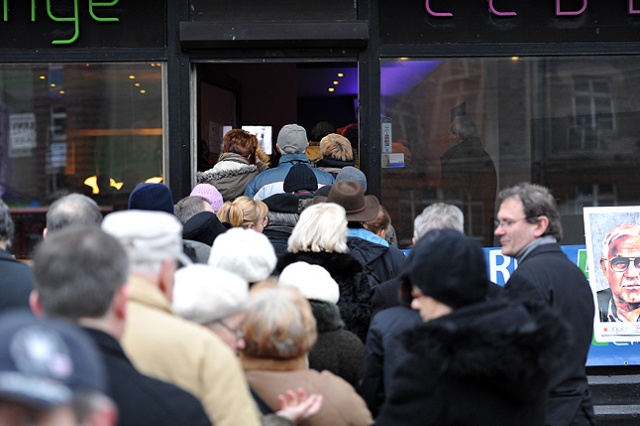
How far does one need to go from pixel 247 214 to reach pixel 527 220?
7.08ft

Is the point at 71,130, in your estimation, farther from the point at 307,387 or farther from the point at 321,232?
the point at 307,387

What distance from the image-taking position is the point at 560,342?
10.9ft

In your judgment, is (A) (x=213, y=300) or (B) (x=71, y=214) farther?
(B) (x=71, y=214)

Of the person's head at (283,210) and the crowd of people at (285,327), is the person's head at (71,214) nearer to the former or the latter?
the crowd of people at (285,327)

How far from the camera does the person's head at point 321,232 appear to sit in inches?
211

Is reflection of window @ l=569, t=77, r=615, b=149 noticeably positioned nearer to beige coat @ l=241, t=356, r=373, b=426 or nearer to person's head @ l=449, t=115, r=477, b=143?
person's head @ l=449, t=115, r=477, b=143

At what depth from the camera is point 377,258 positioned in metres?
5.94

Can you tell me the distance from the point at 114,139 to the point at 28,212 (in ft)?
3.38

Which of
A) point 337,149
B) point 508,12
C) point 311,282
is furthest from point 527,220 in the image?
point 508,12

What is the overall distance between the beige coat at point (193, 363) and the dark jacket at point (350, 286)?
93.4 inches

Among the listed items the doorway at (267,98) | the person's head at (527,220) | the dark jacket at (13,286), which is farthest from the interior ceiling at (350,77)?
the dark jacket at (13,286)

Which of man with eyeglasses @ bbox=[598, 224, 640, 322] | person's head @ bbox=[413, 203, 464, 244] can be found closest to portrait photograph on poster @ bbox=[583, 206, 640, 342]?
man with eyeglasses @ bbox=[598, 224, 640, 322]

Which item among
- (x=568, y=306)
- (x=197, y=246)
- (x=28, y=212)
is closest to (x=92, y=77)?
(x=28, y=212)

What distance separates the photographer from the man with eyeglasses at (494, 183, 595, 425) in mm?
4652
